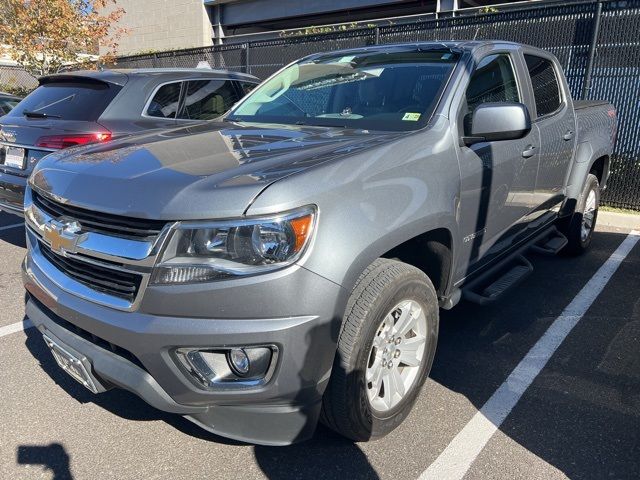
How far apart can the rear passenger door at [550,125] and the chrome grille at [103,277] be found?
2953 mm

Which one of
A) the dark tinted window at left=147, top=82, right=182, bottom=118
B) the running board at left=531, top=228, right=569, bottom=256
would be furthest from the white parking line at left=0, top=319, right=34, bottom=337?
the running board at left=531, top=228, right=569, bottom=256

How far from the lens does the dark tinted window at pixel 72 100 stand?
497 cm

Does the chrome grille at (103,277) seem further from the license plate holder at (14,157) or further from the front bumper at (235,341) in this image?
the license plate holder at (14,157)

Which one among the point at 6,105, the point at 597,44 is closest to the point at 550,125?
the point at 597,44

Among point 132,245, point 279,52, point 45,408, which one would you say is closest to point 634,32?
point 279,52

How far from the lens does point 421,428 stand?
272 cm

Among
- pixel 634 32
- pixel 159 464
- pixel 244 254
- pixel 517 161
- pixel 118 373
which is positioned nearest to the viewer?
pixel 244 254

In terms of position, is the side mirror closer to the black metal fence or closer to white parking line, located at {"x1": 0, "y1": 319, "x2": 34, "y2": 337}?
white parking line, located at {"x1": 0, "y1": 319, "x2": 34, "y2": 337}

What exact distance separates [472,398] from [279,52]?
335 inches

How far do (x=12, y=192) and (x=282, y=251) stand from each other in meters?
3.83

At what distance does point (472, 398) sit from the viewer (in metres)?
2.98

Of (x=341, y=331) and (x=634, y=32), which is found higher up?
(x=634, y=32)

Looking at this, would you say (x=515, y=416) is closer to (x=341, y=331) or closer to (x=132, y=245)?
(x=341, y=331)

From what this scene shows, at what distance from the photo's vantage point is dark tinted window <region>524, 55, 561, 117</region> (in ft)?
13.3
